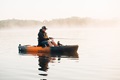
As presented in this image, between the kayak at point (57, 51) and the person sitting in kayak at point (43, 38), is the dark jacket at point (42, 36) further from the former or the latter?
the kayak at point (57, 51)

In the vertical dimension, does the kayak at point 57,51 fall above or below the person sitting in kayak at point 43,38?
below

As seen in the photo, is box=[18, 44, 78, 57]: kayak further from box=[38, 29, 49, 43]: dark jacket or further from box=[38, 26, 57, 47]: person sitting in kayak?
box=[38, 29, 49, 43]: dark jacket

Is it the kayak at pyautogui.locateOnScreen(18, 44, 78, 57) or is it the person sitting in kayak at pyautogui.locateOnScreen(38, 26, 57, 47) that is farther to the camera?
the kayak at pyautogui.locateOnScreen(18, 44, 78, 57)

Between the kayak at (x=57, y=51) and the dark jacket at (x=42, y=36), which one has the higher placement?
the dark jacket at (x=42, y=36)

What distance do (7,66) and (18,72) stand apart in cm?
238

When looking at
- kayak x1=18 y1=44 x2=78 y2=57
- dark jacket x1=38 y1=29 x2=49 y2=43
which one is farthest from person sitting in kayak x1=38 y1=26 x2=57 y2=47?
kayak x1=18 y1=44 x2=78 y2=57

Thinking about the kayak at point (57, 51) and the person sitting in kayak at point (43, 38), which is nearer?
the person sitting in kayak at point (43, 38)

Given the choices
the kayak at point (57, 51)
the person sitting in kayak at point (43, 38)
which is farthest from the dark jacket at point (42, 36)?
the kayak at point (57, 51)

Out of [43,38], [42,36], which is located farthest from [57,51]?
[42,36]

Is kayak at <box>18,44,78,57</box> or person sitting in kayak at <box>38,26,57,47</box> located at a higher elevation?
person sitting in kayak at <box>38,26,57,47</box>

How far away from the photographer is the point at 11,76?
14500mm

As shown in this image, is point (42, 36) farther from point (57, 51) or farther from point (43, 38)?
point (57, 51)

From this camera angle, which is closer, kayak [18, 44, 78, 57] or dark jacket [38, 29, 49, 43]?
dark jacket [38, 29, 49, 43]

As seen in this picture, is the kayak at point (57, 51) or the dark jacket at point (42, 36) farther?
the kayak at point (57, 51)
